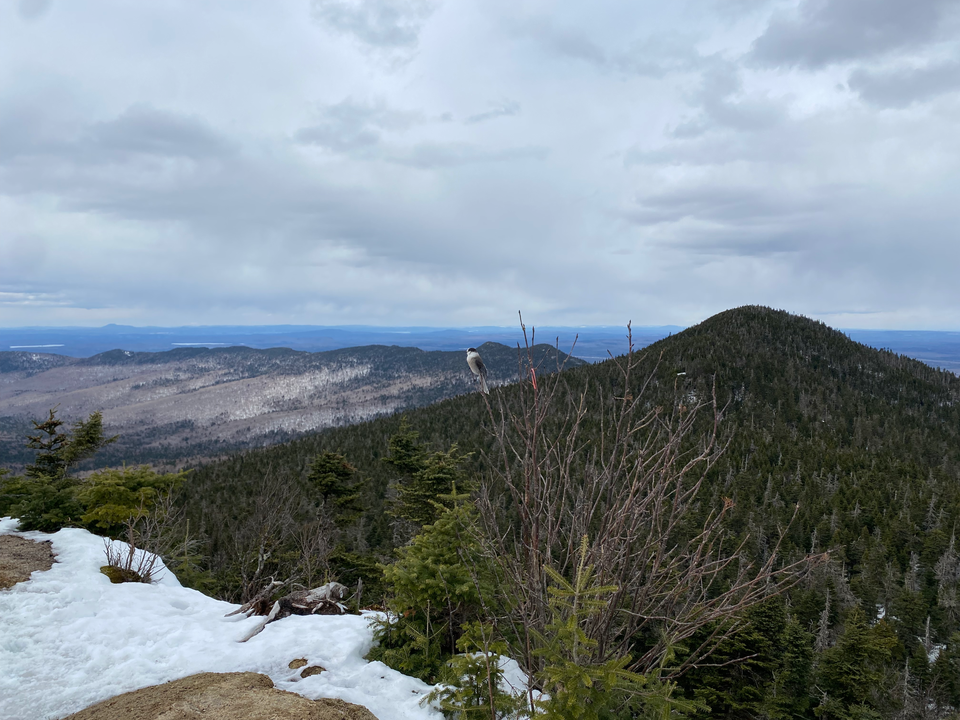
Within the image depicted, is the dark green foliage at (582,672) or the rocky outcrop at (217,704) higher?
the dark green foliage at (582,672)

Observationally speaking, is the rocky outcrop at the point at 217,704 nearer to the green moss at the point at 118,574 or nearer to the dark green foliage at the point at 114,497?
the green moss at the point at 118,574

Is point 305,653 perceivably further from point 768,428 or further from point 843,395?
point 843,395

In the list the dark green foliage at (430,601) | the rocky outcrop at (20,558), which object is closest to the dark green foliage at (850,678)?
the dark green foliage at (430,601)

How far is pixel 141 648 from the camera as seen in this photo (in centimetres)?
803

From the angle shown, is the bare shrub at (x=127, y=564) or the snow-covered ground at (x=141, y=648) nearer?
the snow-covered ground at (x=141, y=648)

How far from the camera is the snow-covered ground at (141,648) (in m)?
6.93

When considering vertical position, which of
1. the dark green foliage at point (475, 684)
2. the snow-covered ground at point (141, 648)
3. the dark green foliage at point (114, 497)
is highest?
the dark green foliage at point (475, 684)

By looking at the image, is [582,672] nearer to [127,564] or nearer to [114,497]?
[127,564]

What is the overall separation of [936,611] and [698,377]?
89.9 meters

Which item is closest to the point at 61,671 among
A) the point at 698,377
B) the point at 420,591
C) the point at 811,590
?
the point at 420,591

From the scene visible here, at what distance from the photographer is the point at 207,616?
9.80 metres

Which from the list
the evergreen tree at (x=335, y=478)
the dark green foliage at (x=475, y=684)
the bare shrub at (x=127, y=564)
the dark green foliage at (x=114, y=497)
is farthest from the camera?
the evergreen tree at (x=335, y=478)

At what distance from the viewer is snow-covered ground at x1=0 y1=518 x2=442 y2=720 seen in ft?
22.7

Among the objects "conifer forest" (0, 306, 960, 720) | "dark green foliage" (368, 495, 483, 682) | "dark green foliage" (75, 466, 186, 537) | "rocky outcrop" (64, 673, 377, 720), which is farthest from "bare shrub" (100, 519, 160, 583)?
"dark green foliage" (368, 495, 483, 682)
